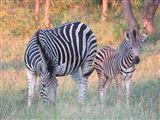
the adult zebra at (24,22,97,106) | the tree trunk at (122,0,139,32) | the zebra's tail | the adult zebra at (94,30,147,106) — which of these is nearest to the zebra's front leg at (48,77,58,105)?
the adult zebra at (24,22,97,106)

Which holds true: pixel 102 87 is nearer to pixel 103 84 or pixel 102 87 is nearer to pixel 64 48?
pixel 103 84

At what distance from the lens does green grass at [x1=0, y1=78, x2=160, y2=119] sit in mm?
8125

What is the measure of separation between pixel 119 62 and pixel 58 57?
106cm

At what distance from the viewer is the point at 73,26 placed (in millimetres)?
10641

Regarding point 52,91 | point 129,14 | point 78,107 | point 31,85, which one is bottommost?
point 78,107

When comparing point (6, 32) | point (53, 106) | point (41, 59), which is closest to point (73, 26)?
point (41, 59)

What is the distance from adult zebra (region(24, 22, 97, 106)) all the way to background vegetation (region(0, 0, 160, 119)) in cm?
29

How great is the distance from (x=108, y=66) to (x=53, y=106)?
1.66 meters

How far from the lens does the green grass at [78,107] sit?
26.7 feet

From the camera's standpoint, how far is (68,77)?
11992 millimetres

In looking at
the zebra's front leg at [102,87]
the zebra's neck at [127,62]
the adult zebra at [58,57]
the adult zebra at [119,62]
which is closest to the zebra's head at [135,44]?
the adult zebra at [119,62]

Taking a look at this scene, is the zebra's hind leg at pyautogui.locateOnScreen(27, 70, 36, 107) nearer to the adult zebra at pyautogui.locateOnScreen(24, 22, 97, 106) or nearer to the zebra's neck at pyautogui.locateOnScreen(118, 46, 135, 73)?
the adult zebra at pyautogui.locateOnScreen(24, 22, 97, 106)

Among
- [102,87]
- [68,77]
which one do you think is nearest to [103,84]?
[102,87]

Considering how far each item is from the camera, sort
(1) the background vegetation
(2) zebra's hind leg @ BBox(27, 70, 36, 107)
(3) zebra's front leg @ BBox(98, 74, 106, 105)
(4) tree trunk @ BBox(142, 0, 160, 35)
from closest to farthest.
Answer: (1) the background vegetation, (2) zebra's hind leg @ BBox(27, 70, 36, 107), (3) zebra's front leg @ BBox(98, 74, 106, 105), (4) tree trunk @ BBox(142, 0, 160, 35)
